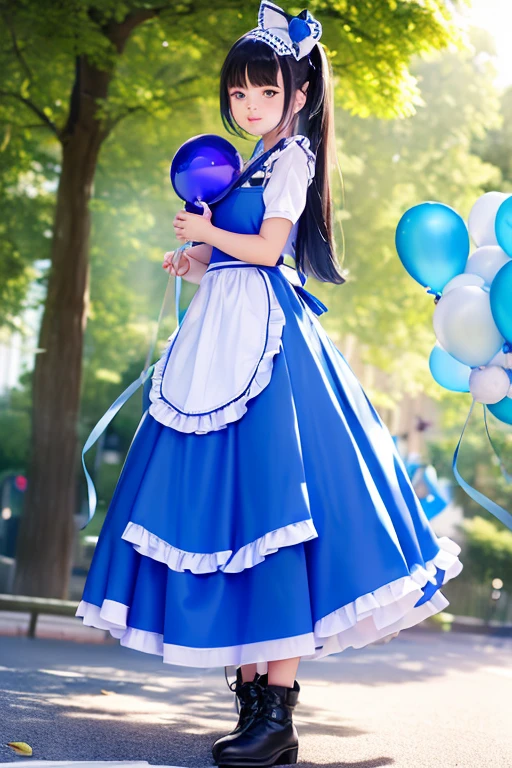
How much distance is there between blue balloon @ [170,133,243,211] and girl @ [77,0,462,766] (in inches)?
1.9

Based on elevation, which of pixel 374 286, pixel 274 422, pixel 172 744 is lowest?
pixel 172 744

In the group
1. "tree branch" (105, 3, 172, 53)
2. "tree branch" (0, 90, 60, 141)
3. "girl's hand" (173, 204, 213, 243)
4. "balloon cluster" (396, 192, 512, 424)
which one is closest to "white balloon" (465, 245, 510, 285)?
"balloon cluster" (396, 192, 512, 424)

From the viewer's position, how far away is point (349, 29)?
5293mm

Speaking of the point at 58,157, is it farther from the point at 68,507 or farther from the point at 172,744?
the point at 172,744

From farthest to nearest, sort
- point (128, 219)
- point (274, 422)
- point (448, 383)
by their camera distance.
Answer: point (128, 219), point (448, 383), point (274, 422)

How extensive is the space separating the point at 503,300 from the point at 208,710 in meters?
1.70

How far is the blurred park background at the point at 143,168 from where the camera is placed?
5.79 meters

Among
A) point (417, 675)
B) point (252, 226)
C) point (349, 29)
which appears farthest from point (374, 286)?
point (252, 226)

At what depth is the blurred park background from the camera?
5.79m

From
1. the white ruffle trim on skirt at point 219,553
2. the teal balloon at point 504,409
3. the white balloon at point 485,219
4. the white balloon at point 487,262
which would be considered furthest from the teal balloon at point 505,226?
the white ruffle trim on skirt at point 219,553

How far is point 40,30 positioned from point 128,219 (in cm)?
213

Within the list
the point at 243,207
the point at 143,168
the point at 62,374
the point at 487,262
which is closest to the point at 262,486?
the point at 243,207

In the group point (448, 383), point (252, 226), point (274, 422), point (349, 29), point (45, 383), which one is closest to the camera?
point (274, 422)

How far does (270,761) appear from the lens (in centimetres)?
221
